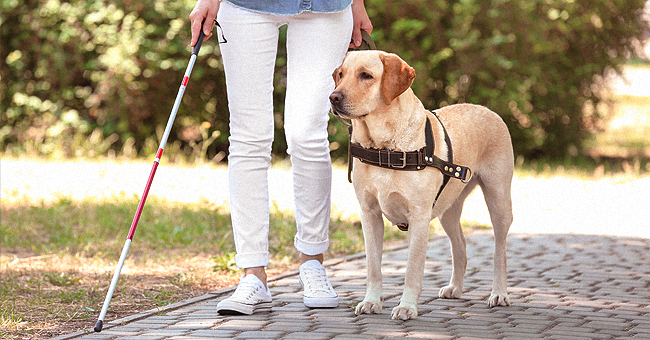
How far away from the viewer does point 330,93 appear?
3.92m

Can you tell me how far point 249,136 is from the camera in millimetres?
3881

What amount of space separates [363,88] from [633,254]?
328 centimetres

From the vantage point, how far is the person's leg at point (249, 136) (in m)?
3.80

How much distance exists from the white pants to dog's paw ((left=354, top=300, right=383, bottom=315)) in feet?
1.83

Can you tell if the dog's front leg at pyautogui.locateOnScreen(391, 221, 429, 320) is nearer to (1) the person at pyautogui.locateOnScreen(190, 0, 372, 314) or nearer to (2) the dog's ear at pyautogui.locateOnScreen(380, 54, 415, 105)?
(1) the person at pyautogui.locateOnScreen(190, 0, 372, 314)

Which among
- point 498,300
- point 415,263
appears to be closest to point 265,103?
point 415,263

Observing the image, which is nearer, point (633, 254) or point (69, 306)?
point (69, 306)

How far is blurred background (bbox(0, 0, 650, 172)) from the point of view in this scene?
1094 cm

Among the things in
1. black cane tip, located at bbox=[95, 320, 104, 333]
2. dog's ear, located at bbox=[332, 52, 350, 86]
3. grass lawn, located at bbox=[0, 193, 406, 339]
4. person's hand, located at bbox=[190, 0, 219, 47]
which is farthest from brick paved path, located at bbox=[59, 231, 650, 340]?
person's hand, located at bbox=[190, 0, 219, 47]

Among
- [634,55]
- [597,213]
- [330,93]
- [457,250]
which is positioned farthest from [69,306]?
[634,55]

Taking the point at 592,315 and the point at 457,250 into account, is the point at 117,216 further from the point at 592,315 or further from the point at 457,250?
the point at 592,315

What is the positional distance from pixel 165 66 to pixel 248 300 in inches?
298

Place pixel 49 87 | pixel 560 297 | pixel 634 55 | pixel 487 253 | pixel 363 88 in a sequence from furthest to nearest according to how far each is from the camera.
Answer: pixel 634 55 → pixel 49 87 → pixel 487 253 → pixel 560 297 → pixel 363 88

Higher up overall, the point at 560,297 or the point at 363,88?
the point at 363,88
